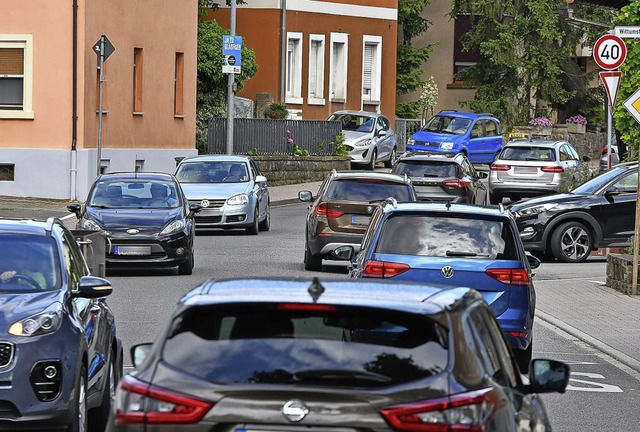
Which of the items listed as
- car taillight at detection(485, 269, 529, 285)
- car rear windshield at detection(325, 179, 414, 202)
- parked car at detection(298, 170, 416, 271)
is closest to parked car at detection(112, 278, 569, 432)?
car taillight at detection(485, 269, 529, 285)

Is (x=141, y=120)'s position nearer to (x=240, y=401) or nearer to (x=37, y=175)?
(x=37, y=175)

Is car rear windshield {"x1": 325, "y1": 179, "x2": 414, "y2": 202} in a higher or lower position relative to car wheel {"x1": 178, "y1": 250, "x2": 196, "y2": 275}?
higher

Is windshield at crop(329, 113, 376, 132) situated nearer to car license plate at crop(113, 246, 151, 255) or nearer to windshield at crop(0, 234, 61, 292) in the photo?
car license plate at crop(113, 246, 151, 255)

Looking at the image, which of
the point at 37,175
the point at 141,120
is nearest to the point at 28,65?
the point at 37,175

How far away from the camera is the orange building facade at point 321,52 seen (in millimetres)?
56219

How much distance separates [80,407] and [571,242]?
1832 centimetres

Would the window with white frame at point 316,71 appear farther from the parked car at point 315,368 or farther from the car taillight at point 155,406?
the car taillight at point 155,406

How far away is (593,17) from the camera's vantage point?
69375 millimetres

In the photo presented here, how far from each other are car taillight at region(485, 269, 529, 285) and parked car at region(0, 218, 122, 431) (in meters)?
3.32

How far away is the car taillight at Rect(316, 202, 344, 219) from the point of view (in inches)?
901

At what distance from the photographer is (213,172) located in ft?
102

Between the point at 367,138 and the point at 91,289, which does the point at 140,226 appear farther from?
the point at 367,138

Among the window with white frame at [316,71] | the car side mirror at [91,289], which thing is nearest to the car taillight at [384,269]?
the car side mirror at [91,289]

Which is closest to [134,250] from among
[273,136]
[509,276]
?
[509,276]
